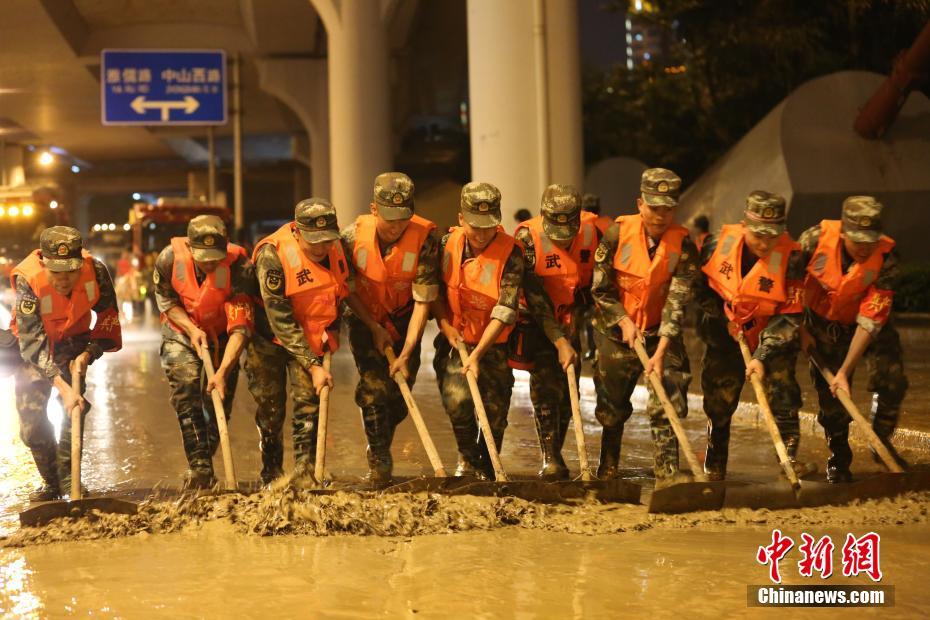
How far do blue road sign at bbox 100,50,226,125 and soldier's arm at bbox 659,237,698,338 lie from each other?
67.4 feet

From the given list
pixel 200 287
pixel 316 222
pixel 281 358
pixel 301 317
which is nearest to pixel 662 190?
pixel 316 222

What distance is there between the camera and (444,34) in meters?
32.6

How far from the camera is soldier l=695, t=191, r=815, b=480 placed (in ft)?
22.2

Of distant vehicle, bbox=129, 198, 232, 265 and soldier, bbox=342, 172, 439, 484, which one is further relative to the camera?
distant vehicle, bbox=129, 198, 232, 265

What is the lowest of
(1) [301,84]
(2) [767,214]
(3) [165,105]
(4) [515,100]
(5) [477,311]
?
(5) [477,311]

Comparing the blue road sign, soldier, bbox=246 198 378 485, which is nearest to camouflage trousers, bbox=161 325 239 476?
soldier, bbox=246 198 378 485

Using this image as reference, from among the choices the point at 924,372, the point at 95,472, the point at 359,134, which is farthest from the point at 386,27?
the point at 95,472

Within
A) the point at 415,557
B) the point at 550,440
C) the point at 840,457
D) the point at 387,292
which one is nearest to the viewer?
the point at 415,557

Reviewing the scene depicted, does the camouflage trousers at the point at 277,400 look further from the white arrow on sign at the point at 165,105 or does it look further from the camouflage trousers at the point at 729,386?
the white arrow on sign at the point at 165,105

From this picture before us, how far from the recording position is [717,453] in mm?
7270

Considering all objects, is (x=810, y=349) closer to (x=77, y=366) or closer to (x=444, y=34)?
(x=77, y=366)

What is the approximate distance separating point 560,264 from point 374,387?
135 centimetres

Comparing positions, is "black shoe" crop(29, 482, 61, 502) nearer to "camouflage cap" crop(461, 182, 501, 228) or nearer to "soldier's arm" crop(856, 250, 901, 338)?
"camouflage cap" crop(461, 182, 501, 228)

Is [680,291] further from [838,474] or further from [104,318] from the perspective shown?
[104,318]
